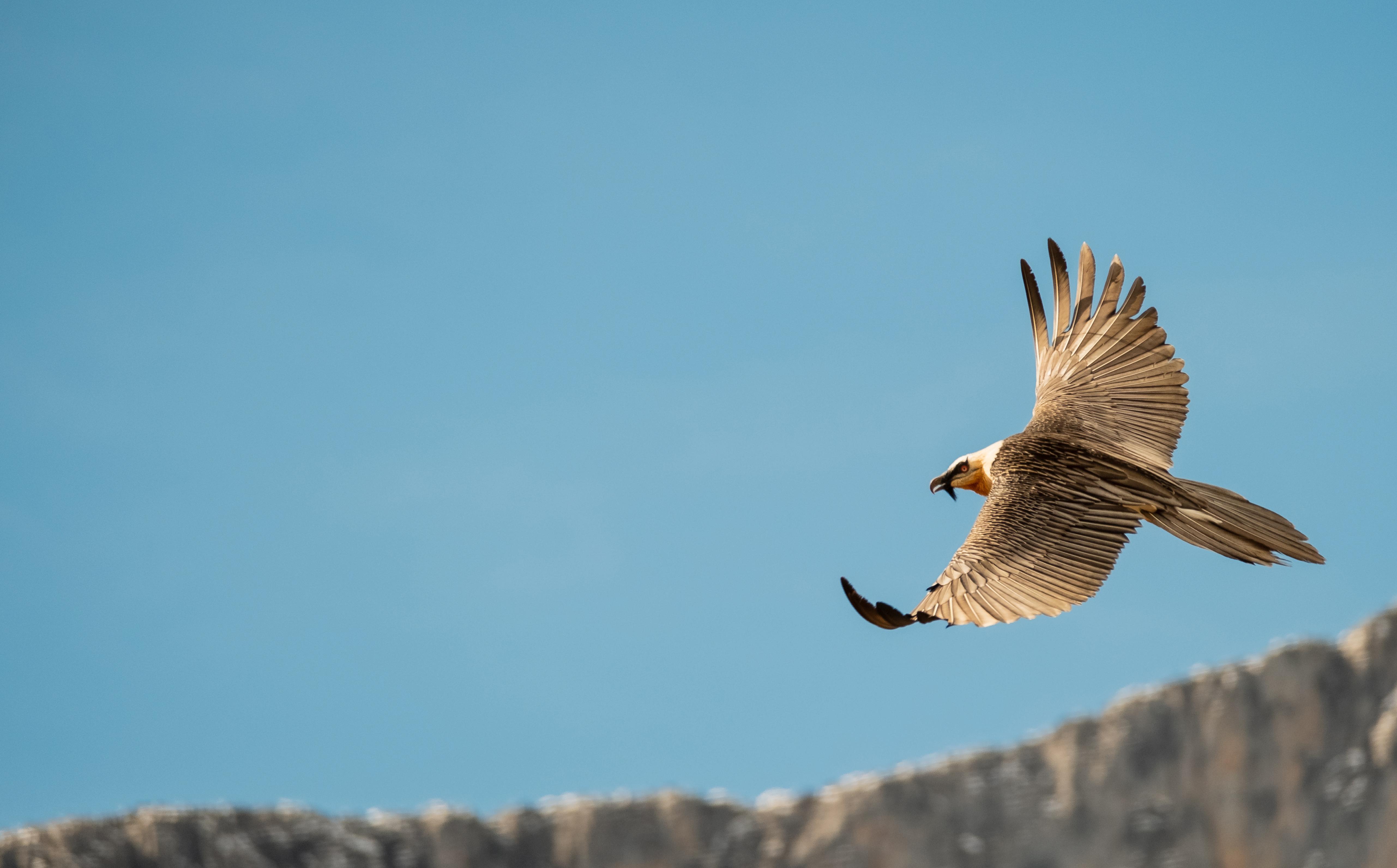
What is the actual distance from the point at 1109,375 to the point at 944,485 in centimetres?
182

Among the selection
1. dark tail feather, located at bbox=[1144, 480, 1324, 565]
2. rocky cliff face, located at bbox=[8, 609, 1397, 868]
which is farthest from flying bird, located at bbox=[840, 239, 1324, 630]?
rocky cliff face, located at bbox=[8, 609, 1397, 868]

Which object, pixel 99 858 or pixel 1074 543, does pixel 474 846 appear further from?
pixel 1074 543

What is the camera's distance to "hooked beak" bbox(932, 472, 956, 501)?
44.2ft

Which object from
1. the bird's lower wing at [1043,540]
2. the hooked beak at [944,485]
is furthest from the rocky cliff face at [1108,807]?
the bird's lower wing at [1043,540]

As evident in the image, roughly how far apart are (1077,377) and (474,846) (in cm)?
4257

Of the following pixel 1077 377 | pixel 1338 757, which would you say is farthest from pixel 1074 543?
pixel 1338 757

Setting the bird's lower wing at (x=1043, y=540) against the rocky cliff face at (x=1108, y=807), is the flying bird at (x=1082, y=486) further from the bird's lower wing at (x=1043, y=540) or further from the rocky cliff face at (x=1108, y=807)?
the rocky cliff face at (x=1108, y=807)

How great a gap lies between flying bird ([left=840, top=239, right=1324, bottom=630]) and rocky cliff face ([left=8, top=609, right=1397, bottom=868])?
4202cm

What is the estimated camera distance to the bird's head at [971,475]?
12.7 metres

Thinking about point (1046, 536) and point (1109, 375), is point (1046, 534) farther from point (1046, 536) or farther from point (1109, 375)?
point (1109, 375)

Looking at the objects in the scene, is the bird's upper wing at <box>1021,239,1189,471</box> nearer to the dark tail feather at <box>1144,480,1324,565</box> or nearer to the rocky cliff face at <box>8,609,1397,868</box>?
the dark tail feather at <box>1144,480,1324,565</box>

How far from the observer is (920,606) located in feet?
33.0

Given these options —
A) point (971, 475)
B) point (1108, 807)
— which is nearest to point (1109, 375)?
point (971, 475)

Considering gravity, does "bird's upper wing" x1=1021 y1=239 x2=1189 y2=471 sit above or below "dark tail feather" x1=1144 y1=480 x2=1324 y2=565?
above
